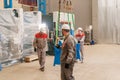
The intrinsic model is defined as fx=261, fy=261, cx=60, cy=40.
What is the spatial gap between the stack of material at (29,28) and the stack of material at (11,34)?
0.98 m

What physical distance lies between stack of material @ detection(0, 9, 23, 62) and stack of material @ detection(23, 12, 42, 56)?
0.98 metres

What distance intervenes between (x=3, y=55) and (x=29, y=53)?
2.66 m

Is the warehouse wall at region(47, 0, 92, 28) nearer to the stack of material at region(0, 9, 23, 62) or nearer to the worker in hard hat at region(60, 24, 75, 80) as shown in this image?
the stack of material at region(0, 9, 23, 62)

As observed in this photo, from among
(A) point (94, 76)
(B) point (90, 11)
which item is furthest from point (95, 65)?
(B) point (90, 11)

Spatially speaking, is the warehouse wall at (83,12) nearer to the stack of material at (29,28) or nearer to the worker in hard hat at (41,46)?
the stack of material at (29,28)

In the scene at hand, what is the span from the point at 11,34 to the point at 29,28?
2.01 metres

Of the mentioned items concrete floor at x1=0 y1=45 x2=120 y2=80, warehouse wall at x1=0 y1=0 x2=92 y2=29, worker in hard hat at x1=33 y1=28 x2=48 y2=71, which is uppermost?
warehouse wall at x1=0 y1=0 x2=92 y2=29

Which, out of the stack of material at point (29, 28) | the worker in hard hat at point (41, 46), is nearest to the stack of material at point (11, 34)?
the stack of material at point (29, 28)

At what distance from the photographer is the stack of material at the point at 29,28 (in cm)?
1294

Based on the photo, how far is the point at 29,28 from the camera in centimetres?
1318

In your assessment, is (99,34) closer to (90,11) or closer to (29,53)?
(90,11)

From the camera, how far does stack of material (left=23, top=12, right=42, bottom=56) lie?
509 inches

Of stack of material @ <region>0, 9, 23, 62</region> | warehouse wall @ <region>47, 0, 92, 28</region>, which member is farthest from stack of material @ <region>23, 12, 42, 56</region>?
warehouse wall @ <region>47, 0, 92, 28</region>

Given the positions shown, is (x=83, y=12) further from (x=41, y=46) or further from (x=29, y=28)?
(x=41, y=46)
